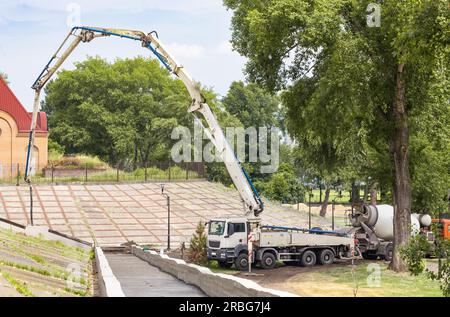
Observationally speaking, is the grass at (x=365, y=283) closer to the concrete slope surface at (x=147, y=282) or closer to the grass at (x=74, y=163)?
the concrete slope surface at (x=147, y=282)

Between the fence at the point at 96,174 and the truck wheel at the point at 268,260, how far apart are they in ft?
108

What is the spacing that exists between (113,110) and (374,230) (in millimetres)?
55884

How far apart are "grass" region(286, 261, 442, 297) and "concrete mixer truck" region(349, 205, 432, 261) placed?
4115 mm

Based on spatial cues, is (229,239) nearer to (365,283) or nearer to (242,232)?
(242,232)

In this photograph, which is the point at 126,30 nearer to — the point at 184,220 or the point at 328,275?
the point at 328,275

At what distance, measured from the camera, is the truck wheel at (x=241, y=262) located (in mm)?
36562

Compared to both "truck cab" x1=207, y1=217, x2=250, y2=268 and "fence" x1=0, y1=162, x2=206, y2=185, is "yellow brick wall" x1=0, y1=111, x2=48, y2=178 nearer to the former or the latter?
"fence" x1=0, y1=162, x2=206, y2=185

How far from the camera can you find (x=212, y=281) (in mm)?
19750

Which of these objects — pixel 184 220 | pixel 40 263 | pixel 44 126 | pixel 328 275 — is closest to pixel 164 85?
pixel 44 126

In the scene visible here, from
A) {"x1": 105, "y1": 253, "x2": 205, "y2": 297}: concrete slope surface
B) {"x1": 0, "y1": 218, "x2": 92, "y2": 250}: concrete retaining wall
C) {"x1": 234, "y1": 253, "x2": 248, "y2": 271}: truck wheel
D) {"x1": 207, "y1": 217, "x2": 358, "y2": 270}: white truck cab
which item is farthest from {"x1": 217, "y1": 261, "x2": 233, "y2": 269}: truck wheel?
{"x1": 0, "y1": 218, "x2": 92, "y2": 250}: concrete retaining wall

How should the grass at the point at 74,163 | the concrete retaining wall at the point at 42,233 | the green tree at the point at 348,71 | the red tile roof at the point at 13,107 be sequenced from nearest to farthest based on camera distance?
1. the green tree at the point at 348,71
2. the concrete retaining wall at the point at 42,233
3. the red tile roof at the point at 13,107
4. the grass at the point at 74,163

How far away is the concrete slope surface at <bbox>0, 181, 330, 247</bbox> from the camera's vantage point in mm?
51344

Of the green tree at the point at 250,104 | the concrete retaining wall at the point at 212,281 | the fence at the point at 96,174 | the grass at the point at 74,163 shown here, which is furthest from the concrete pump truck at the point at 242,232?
the green tree at the point at 250,104
